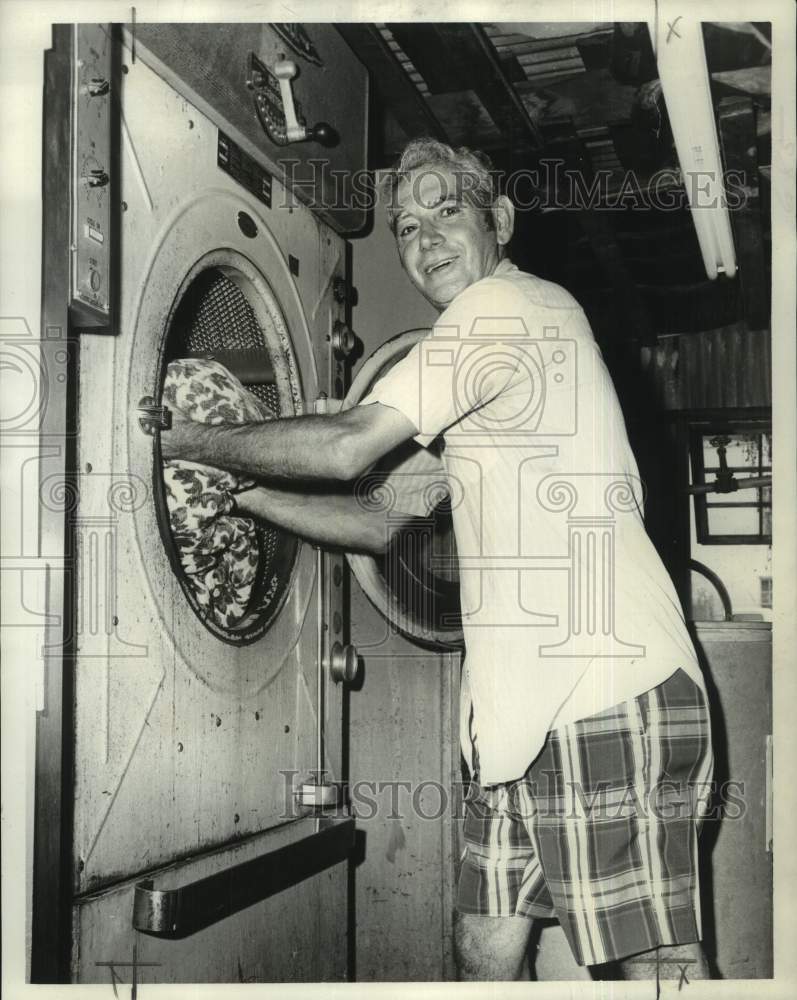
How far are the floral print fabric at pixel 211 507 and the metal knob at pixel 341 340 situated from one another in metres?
0.46

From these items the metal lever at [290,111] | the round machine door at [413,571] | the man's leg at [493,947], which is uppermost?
the metal lever at [290,111]

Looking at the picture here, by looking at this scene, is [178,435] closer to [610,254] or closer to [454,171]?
[454,171]

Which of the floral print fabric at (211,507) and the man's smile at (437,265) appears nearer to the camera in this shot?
the floral print fabric at (211,507)

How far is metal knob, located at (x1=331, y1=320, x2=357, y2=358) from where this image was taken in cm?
216

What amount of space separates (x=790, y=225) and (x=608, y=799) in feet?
3.15

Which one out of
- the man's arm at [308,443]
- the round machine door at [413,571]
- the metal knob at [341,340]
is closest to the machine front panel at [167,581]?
the man's arm at [308,443]

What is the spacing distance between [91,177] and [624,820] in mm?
1230

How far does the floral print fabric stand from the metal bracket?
399mm

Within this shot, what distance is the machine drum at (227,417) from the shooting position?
150 centimetres

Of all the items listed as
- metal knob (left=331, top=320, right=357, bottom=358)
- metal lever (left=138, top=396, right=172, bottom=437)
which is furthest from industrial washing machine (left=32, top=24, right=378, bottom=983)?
metal knob (left=331, top=320, right=357, bottom=358)

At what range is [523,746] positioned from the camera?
1577mm

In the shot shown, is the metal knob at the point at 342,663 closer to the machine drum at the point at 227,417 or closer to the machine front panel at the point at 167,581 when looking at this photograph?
the machine front panel at the point at 167,581

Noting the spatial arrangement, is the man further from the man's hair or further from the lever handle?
the lever handle

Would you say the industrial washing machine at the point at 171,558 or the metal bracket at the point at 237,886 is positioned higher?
the industrial washing machine at the point at 171,558
